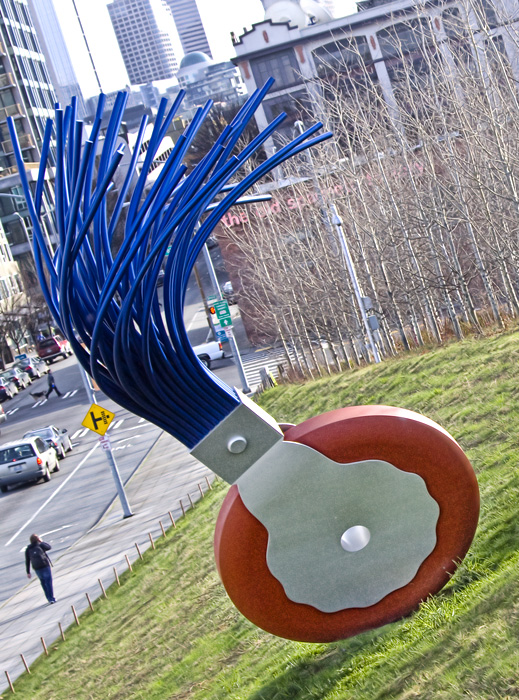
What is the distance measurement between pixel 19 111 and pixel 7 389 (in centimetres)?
4627

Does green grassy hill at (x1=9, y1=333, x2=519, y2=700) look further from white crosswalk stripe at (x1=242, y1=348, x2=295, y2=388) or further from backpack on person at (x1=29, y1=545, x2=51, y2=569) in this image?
white crosswalk stripe at (x1=242, y1=348, x2=295, y2=388)

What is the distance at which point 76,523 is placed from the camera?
2464 centimetres

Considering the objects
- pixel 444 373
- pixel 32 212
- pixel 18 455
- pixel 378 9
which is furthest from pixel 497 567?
pixel 378 9

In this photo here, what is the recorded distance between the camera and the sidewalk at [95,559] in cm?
1454

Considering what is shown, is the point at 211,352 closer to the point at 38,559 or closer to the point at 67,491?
the point at 67,491

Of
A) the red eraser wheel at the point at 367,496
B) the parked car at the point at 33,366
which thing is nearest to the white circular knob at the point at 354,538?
the red eraser wheel at the point at 367,496

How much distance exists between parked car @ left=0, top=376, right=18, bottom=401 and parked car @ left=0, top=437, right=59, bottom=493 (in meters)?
24.3

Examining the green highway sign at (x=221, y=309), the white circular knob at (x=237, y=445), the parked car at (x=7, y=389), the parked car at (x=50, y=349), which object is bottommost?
the parked car at (x=7, y=389)

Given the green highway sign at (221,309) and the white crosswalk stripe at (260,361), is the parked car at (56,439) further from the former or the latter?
the green highway sign at (221,309)

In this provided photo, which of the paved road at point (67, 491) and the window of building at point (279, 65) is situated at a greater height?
the window of building at point (279, 65)

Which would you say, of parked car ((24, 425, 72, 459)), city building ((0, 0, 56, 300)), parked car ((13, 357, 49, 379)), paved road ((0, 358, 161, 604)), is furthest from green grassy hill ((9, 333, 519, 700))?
city building ((0, 0, 56, 300))

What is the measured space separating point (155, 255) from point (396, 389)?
11562 mm

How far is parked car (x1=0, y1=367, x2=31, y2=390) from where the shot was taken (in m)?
57.7

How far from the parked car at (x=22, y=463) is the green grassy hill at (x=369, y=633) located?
566 inches
